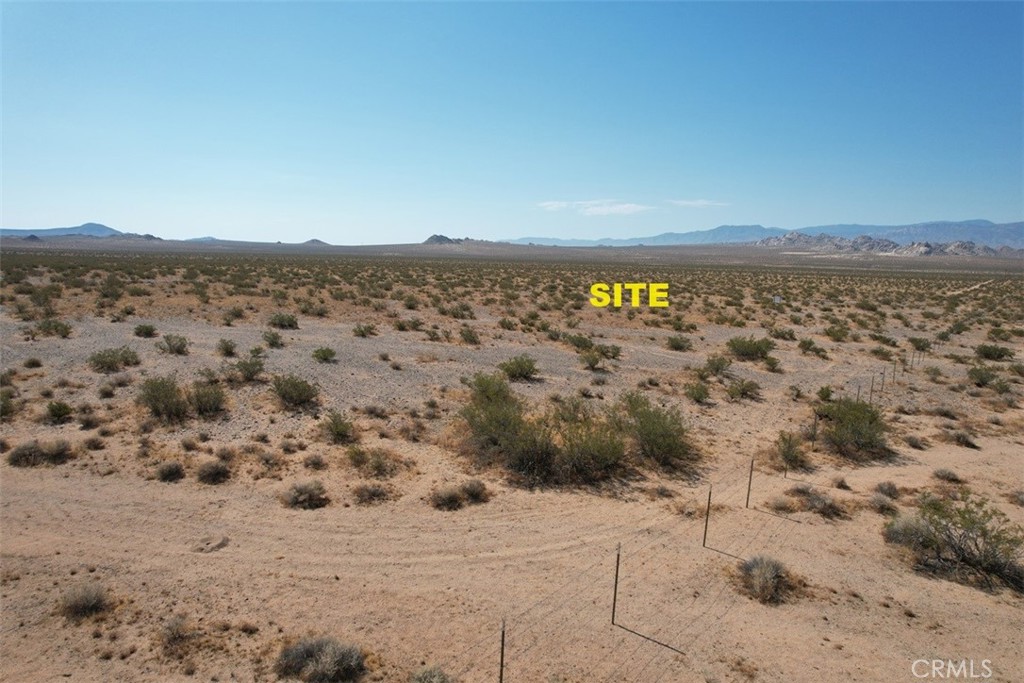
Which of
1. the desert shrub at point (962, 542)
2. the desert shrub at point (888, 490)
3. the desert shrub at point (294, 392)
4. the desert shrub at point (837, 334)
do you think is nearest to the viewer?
the desert shrub at point (962, 542)

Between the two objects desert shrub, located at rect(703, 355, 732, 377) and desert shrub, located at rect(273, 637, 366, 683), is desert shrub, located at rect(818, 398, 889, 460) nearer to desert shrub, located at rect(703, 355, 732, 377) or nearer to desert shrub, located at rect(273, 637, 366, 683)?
desert shrub, located at rect(703, 355, 732, 377)

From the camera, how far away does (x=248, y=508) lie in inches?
338

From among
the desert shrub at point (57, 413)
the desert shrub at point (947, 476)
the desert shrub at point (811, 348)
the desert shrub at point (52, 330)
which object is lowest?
the desert shrub at point (947, 476)

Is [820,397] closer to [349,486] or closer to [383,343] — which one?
[349,486]

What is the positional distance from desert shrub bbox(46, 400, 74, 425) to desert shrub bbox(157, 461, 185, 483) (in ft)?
14.1

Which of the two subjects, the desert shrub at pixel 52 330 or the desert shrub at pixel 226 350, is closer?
the desert shrub at pixel 226 350

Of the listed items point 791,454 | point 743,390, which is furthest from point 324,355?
point 791,454

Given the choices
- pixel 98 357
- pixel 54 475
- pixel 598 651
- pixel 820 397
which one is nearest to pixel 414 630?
pixel 598 651

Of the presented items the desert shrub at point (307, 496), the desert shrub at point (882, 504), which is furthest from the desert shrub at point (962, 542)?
the desert shrub at point (307, 496)

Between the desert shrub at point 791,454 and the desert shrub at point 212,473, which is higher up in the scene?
the desert shrub at point 212,473

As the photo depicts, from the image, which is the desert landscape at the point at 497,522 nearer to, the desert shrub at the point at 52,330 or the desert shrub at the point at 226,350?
the desert shrub at the point at 226,350

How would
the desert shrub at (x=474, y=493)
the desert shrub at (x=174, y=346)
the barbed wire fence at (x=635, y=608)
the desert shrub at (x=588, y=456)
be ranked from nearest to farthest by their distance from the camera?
the barbed wire fence at (x=635, y=608) → the desert shrub at (x=474, y=493) → the desert shrub at (x=588, y=456) → the desert shrub at (x=174, y=346)

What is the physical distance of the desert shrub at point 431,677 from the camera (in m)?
5.23

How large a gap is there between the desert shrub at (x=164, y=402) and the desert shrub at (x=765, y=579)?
1196 centimetres
